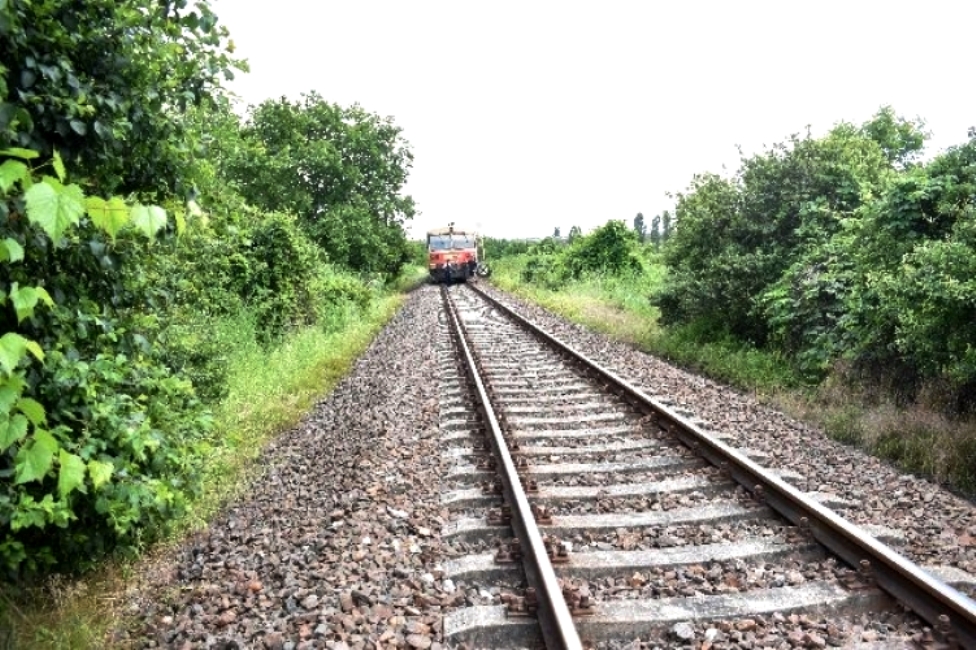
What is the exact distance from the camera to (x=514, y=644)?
3.45 m

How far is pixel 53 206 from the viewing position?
5.15 feet

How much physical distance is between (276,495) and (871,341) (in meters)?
6.85

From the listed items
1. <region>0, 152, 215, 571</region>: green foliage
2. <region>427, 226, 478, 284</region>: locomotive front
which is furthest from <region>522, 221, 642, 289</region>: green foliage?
<region>0, 152, 215, 571</region>: green foliage

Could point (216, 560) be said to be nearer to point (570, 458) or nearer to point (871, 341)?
point (570, 458)

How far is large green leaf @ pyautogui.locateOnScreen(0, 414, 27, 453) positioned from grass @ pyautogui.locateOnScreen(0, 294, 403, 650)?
88.7 inches

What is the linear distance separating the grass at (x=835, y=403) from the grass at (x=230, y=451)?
5.64m

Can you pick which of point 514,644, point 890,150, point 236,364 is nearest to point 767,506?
point 514,644

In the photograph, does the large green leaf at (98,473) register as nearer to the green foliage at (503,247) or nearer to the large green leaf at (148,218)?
the large green leaf at (148,218)

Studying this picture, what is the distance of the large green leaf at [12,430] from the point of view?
183cm

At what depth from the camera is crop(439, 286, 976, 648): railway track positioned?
11.4 ft

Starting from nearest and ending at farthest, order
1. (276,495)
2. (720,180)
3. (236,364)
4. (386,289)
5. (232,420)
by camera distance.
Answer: (276,495) → (232,420) → (236,364) → (720,180) → (386,289)

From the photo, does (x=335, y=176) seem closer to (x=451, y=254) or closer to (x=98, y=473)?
(x=451, y=254)

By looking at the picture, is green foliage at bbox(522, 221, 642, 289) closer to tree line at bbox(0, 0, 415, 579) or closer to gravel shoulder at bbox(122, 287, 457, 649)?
gravel shoulder at bbox(122, 287, 457, 649)

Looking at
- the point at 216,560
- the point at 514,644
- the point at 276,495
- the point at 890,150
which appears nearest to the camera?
the point at 514,644
